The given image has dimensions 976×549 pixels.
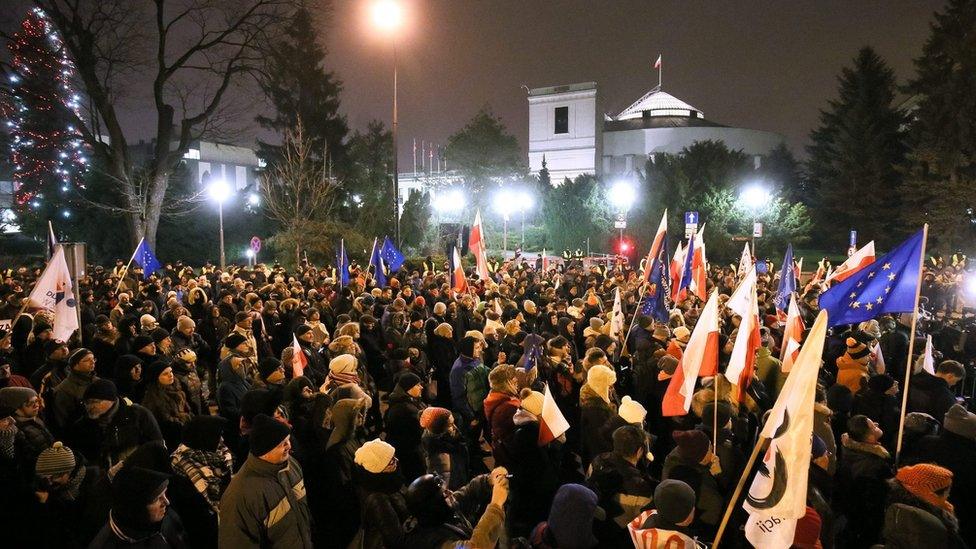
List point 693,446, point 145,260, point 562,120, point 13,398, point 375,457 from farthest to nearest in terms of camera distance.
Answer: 1. point 562,120
2. point 145,260
3. point 13,398
4. point 693,446
5. point 375,457

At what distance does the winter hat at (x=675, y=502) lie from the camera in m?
3.21

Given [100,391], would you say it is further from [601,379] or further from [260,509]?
[601,379]

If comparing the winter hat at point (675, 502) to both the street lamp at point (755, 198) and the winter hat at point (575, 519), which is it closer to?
the winter hat at point (575, 519)

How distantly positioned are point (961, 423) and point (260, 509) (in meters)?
4.86

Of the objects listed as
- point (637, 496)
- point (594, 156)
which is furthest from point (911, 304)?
point (594, 156)

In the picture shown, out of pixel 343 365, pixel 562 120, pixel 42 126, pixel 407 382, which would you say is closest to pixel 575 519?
pixel 407 382

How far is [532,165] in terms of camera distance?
68.9 m

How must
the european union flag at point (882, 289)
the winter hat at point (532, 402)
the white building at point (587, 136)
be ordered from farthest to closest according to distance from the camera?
the white building at point (587, 136), the european union flag at point (882, 289), the winter hat at point (532, 402)

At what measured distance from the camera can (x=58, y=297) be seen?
7789mm

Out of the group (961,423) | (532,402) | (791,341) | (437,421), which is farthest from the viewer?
(791,341)

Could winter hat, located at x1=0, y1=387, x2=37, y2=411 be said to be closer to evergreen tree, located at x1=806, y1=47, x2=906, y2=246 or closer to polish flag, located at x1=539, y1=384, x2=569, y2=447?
polish flag, located at x1=539, y1=384, x2=569, y2=447

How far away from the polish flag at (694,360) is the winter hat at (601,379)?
60 centimetres

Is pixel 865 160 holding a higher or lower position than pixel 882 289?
higher

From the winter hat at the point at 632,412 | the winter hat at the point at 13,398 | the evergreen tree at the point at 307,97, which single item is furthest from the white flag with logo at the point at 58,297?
the evergreen tree at the point at 307,97
